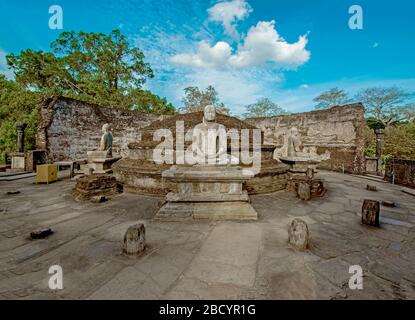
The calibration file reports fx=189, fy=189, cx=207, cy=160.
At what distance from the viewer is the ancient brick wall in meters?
6.71

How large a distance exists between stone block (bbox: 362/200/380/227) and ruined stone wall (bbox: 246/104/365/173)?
602 centimetres

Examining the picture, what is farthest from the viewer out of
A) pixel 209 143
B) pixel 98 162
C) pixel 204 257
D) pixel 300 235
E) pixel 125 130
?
pixel 125 130

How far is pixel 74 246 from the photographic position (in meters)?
2.48

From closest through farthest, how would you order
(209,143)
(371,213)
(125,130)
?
1. (371,213)
2. (209,143)
3. (125,130)

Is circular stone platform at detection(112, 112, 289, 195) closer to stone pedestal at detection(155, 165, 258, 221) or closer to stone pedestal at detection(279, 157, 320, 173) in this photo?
stone pedestal at detection(279, 157, 320, 173)

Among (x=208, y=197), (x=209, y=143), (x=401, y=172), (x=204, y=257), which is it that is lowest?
(x=204, y=257)

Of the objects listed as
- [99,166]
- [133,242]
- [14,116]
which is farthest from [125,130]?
[133,242]

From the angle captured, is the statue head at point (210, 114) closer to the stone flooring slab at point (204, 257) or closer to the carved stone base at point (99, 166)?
the stone flooring slab at point (204, 257)

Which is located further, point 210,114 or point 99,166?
point 99,166

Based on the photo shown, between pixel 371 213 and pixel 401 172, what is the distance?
591cm

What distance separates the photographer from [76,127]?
36.0ft

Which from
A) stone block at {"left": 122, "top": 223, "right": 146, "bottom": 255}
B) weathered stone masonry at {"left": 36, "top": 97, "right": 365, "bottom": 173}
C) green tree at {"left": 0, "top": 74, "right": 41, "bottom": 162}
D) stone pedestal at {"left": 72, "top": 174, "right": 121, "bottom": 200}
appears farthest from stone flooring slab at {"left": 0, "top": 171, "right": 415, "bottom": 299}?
green tree at {"left": 0, "top": 74, "right": 41, "bottom": 162}

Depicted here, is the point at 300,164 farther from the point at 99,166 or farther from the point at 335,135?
the point at 335,135

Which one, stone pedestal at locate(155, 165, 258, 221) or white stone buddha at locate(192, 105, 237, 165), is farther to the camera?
white stone buddha at locate(192, 105, 237, 165)
